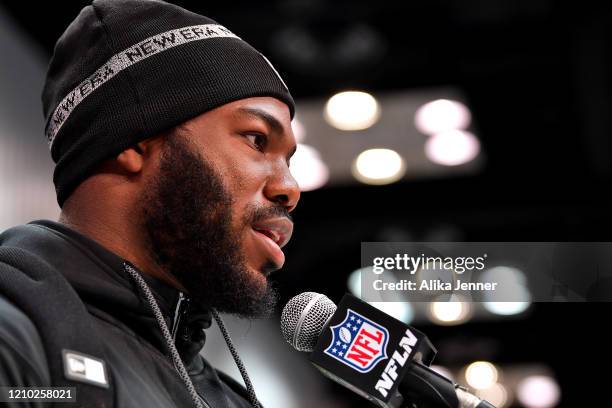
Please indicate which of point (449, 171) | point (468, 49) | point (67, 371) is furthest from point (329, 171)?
point (67, 371)

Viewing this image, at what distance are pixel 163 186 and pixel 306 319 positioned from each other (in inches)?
12.2

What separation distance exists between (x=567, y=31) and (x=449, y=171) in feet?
4.61

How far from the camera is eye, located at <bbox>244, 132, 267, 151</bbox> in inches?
56.0

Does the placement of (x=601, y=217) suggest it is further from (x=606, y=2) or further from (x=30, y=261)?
(x=30, y=261)

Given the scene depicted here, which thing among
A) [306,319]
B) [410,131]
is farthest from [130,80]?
[410,131]

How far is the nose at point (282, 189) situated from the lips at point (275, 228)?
0.04 meters

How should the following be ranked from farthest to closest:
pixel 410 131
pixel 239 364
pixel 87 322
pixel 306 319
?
pixel 410 131 → pixel 239 364 → pixel 306 319 → pixel 87 322

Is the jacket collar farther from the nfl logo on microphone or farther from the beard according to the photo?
the nfl logo on microphone

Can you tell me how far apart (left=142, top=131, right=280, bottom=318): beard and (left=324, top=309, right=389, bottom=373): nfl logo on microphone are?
0.20 meters

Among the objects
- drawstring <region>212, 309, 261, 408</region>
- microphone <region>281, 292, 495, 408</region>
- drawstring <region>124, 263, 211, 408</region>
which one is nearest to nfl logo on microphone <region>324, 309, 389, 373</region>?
microphone <region>281, 292, 495, 408</region>

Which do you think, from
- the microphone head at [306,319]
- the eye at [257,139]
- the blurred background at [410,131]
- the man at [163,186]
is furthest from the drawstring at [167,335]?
the blurred background at [410,131]

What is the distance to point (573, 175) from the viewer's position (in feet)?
15.6

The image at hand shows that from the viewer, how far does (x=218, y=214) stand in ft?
4.44

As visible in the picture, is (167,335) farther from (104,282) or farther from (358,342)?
(358,342)
